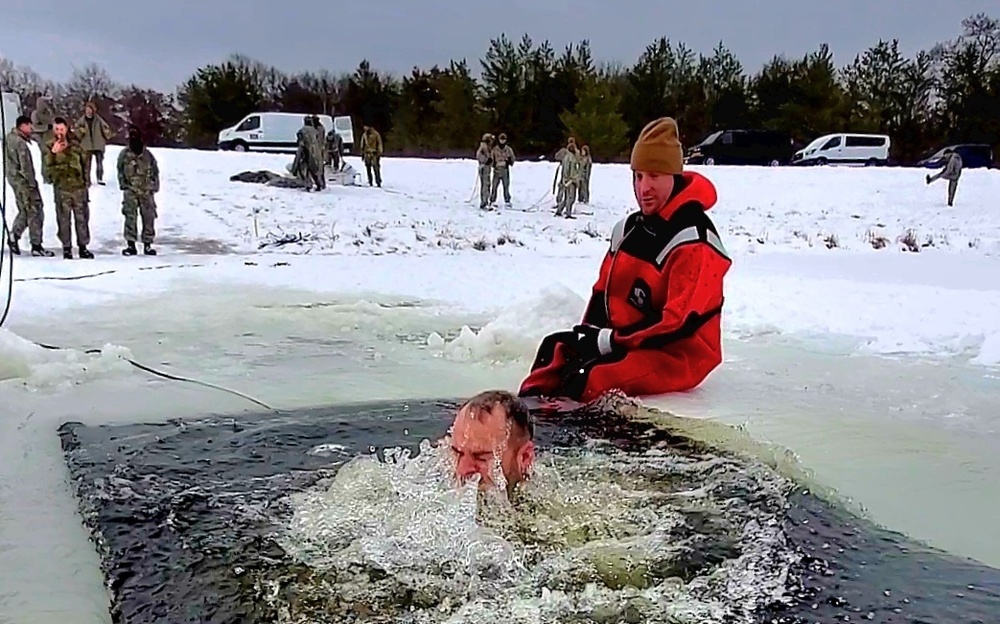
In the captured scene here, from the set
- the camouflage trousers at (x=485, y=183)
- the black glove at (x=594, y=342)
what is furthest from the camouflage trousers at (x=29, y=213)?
the camouflage trousers at (x=485, y=183)

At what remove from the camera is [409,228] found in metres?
17.2

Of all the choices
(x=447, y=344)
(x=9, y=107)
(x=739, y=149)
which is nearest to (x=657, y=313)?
(x=447, y=344)

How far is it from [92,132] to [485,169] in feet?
26.1


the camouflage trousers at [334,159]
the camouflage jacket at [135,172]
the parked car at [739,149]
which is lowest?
the camouflage jacket at [135,172]

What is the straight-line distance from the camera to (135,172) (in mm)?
12609

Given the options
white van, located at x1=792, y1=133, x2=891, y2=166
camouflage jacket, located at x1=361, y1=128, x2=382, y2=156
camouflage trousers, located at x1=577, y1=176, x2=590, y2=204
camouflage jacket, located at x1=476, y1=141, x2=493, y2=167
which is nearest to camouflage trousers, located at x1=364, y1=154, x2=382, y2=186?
camouflage jacket, located at x1=361, y1=128, x2=382, y2=156

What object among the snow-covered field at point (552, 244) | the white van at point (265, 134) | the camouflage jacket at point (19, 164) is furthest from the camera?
the white van at point (265, 134)

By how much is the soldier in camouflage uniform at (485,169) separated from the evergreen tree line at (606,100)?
18008 millimetres

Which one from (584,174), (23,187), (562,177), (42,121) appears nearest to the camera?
(23,187)

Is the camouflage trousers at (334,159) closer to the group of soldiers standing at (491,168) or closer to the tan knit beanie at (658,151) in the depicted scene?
the group of soldiers standing at (491,168)

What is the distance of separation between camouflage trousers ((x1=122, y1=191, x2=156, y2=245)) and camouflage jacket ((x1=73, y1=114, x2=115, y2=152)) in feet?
14.9

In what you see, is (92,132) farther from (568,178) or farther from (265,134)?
(265,134)

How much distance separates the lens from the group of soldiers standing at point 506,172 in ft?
66.2

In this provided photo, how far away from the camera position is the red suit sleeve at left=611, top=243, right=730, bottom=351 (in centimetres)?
482
